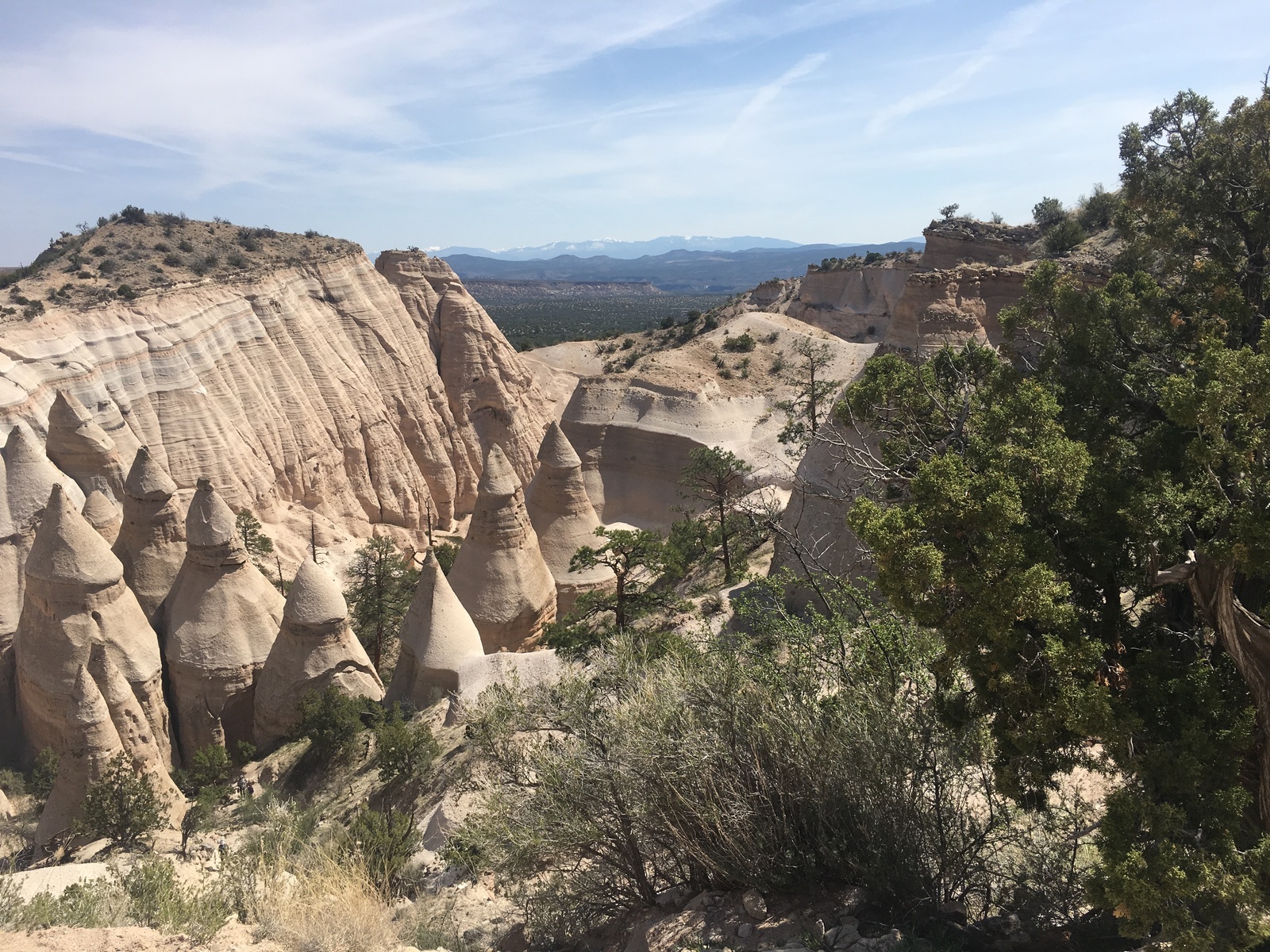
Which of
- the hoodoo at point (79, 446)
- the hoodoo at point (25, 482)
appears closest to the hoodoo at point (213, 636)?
the hoodoo at point (25, 482)

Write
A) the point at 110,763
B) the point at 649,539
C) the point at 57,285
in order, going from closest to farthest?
1. the point at 110,763
2. the point at 649,539
3. the point at 57,285

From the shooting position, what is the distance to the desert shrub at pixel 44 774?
13992mm

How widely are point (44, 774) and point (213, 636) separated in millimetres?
3474

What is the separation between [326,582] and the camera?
1502cm

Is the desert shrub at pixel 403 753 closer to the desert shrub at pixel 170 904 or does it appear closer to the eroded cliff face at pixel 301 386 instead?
the desert shrub at pixel 170 904

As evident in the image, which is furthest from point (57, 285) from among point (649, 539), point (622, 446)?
point (649, 539)

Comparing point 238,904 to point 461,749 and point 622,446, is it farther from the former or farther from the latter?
point 622,446

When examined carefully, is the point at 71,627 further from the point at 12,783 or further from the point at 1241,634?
the point at 1241,634

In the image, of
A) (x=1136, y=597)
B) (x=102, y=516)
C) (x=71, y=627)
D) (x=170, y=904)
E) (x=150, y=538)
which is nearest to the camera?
(x=1136, y=597)

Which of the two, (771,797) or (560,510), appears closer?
(771,797)

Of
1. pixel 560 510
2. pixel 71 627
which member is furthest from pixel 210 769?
pixel 560 510

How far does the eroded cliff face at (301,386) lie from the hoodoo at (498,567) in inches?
360

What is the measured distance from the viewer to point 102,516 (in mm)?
17062

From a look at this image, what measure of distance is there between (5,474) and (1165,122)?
70.0ft
